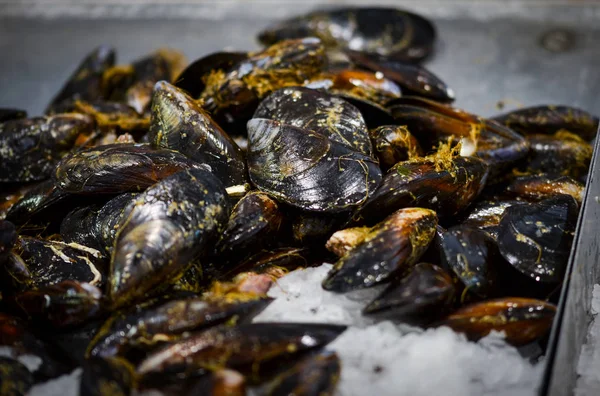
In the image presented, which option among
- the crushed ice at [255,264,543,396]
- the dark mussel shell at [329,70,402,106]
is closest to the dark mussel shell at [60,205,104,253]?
the crushed ice at [255,264,543,396]

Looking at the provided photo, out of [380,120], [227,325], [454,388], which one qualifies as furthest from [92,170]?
[454,388]

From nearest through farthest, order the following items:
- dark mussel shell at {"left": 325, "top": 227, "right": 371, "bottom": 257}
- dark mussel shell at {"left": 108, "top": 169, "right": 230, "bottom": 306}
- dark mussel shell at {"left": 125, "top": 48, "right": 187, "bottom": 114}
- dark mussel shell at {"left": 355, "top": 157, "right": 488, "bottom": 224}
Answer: dark mussel shell at {"left": 108, "top": 169, "right": 230, "bottom": 306} < dark mussel shell at {"left": 325, "top": 227, "right": 371, "bottom": 257} < dark mussel shell at {"left": 355, "top": 157, "right": 488, "bottom": 224} < dark mussel shell at {"left": 125, "top": 48, "right": 187, "bottom": 114}

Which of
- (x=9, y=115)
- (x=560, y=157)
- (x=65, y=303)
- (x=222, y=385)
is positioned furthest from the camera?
(x=9, y=115)

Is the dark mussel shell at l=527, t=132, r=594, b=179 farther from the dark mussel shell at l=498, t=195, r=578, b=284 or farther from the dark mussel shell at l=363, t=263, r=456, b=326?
the dark mussel shell at l=363, t=263, r=456, b=326

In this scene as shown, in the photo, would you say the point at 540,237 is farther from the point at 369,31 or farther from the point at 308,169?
the point at 369,31

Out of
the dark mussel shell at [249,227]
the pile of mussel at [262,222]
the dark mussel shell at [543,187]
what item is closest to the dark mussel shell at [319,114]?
the pile of mussel at [262,222]

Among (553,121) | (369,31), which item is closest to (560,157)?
(553,121)
